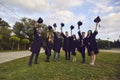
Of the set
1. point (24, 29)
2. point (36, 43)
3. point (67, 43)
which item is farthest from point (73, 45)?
point (24, 29)

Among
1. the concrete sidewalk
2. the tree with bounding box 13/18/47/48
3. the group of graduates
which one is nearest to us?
the group of graduates

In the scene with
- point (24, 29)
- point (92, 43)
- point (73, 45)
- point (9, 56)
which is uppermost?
point (24, 29)

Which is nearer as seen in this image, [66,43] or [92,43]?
[92,43]

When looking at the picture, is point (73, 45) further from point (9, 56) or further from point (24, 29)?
point (24, 29)

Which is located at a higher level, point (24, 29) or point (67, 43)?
point (24, 29)

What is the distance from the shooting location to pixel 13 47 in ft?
178

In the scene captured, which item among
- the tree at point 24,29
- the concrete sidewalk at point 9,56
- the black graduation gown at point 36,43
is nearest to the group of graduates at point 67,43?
the black graduation gown at point 36,43

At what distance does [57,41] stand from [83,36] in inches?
80.7

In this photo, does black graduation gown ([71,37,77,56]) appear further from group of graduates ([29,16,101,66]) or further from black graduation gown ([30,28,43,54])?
black graduation gown ([30,28,43,54])

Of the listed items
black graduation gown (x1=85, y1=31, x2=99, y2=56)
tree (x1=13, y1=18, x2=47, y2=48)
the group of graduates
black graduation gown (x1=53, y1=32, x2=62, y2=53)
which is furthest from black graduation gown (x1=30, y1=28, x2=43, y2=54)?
tree (x1=13, y1=18, x2=47, y2=48)

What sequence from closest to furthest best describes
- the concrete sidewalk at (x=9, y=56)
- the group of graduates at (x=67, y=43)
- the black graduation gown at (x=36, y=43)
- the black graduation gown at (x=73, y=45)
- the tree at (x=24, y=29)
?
the black graduation gown at (x=36, y=43)
the group of graduates at (x=67, y=43)
the black graduation gown at (x=73, y=45)
the concrete sidewalk at (x=9, y=56)
the tree at (x=24, y=29)

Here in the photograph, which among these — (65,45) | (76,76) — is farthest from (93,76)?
(65,45)

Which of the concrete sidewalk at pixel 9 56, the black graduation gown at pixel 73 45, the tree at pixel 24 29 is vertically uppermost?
the tree at pixel 24 29

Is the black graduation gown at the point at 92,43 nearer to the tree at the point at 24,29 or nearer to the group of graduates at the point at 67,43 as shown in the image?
the group of graduates at the point at 67,43
